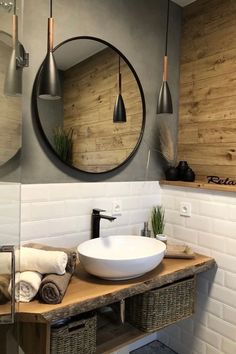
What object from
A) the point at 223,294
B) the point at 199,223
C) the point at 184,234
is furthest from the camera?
the point at 184,234

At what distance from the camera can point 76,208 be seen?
184cm

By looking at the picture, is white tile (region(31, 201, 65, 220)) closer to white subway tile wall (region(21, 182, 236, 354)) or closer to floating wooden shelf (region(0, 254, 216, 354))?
white subway tile wall (region(21, 182, 236, 354))

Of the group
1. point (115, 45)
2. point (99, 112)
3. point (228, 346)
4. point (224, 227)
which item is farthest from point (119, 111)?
point (228, 346)

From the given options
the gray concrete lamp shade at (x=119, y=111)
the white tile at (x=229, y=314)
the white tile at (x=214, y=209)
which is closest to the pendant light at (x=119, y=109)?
the gray concrete lamp shade at (x=119, y=111)

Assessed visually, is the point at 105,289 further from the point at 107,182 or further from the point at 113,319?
the point at 107,182

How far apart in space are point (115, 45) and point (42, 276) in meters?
1.57

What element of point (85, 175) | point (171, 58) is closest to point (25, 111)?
point (85, 175)

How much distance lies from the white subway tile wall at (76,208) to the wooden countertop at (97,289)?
0.28 metres

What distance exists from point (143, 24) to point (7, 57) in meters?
1.16

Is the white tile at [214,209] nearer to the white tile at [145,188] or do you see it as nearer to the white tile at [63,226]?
the white tile at [145,188]

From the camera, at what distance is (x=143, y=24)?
213cm

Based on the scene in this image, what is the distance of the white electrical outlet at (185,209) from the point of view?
203cm

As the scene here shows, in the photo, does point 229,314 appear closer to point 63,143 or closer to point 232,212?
point 232,212

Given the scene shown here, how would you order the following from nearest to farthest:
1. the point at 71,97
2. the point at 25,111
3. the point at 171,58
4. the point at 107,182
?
the point at 25,111, the point at 71,97, the point at 107,182, the point at 171,58
